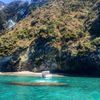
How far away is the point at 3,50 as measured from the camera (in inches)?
3622

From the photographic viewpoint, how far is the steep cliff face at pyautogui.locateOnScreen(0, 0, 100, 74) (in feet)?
252

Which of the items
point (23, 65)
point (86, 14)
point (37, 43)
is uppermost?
point (86, 14)

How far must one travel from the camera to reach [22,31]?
3868 inches

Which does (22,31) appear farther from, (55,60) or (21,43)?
(55,60)

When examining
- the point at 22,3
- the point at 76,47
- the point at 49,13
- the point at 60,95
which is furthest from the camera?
the point at 22,3

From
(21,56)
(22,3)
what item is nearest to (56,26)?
(21,56)

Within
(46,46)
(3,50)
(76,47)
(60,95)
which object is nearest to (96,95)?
(60,95)

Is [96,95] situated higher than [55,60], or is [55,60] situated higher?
[55,60]

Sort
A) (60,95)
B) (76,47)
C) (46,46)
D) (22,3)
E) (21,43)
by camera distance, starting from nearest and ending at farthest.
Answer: (60,95)
(76,47)
(46,46)
(21,43)
(22,3)

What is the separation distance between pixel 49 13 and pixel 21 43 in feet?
49.1

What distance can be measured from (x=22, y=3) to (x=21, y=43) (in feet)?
139

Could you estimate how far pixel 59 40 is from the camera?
85.8 metres

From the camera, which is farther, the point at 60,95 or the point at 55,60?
the point at 55,60

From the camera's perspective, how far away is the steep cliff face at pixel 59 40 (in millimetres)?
76688
